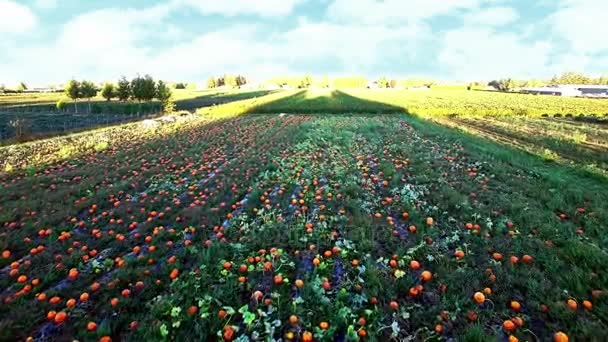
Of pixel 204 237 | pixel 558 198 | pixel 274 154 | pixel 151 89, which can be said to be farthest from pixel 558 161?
pixel 151 89

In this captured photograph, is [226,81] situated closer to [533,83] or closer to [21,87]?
[21,87]

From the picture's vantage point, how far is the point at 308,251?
15.0 ft

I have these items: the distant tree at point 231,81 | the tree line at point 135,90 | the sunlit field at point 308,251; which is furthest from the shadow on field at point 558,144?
the distant tree at point 231,81

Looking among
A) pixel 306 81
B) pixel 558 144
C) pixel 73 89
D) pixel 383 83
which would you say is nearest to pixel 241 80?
pixel 306 81

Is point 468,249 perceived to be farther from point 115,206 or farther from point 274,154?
point 274,154

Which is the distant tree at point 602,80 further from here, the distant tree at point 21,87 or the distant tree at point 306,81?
the distant tree at point 21,87

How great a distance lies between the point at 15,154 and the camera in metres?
11.9

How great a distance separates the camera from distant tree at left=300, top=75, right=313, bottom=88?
553ft

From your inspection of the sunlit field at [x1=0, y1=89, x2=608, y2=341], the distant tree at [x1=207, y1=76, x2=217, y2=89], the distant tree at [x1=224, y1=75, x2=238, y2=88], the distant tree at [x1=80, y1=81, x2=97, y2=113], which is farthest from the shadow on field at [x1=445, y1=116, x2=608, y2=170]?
the distant tree at [x1=207, y1=76, x2=217, y2=89]

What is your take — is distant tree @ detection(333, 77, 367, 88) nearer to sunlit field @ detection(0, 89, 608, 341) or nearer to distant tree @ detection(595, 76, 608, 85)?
distant tree @ detection(595, 76, 608, 85)

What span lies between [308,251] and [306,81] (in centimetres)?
17409

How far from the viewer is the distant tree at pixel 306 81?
553ft

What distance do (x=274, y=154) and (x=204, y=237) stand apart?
6.54 meters

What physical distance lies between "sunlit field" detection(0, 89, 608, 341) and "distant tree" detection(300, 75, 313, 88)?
166350mm
